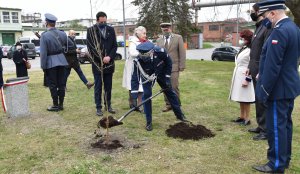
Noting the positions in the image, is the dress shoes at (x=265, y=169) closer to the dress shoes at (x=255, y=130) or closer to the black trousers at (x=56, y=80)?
the dress shoes at (x=255, y=130)

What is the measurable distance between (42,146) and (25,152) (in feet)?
0.95

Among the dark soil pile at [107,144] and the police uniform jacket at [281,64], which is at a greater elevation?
the police uniform jacket at [281,64]

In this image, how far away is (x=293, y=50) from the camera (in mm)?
3727

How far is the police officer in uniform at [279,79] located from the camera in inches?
144

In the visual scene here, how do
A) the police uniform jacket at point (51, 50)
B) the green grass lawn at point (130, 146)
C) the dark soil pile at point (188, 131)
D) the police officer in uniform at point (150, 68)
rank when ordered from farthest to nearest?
the police uniform jacket at point (51, 50), the police officer in uniform at point (150, 68), the dark soil pile at point (188, 131), the green grass lawn at point (130, 146)

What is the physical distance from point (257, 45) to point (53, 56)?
161 inches

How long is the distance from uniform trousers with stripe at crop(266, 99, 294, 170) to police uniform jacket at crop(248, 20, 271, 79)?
1350 mm

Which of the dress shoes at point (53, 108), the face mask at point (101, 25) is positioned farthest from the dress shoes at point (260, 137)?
the dress shoes at point (53, 108)

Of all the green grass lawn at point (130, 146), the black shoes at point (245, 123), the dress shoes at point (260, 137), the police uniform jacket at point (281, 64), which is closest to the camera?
the police uniform jacket at point (281, 64)

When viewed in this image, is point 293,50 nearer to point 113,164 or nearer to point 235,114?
point 113,164

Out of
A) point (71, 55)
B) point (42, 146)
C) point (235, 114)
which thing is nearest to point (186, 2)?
point (71, 55)

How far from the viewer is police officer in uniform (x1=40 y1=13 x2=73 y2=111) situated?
6859 mm

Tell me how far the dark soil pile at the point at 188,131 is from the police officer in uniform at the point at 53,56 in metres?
2.78

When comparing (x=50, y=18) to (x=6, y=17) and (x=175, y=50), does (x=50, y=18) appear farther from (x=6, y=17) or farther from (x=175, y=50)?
(x=6, y=17)
